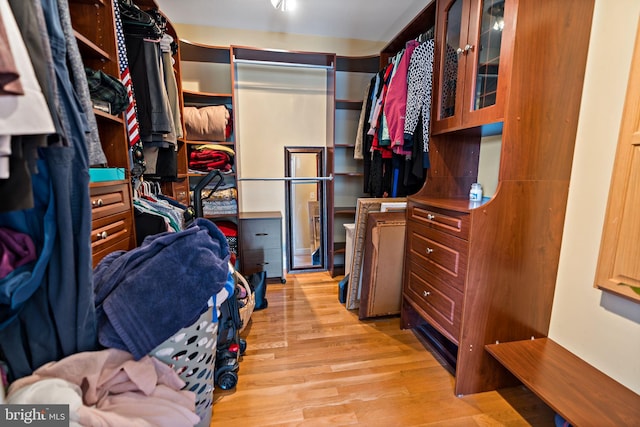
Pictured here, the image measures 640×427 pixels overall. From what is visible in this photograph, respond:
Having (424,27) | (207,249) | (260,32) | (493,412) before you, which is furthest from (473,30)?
(260,32)

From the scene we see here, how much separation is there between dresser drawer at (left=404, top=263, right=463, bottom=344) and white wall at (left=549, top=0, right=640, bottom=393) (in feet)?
1.73

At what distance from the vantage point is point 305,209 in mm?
3105

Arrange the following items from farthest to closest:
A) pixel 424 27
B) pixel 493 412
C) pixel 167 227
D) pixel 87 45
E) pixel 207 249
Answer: pixel 424 27
pixel 167 227
pixel 493 412
pixel 87 45
pixel 207 249

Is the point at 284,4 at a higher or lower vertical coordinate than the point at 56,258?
higher

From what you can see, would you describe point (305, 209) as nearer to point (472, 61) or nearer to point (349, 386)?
point (349, 386)

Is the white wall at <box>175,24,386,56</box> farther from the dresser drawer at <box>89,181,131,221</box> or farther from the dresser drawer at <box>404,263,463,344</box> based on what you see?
the dresser drawer at <box>404,263,463,344</box>

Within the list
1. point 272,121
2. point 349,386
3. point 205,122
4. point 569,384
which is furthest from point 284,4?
point 569,384

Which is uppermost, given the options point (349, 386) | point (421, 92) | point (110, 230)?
point (421, 92)

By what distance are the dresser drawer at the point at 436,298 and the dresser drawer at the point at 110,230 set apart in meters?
1.65

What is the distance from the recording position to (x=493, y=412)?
4.39 feet

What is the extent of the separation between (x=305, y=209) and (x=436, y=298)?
181 cm

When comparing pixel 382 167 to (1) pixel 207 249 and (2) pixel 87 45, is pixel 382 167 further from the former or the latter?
(2) pixel 87 45

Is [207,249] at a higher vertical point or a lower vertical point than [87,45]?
lower

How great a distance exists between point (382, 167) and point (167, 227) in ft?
5.76
